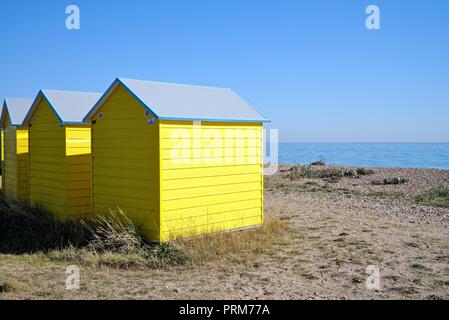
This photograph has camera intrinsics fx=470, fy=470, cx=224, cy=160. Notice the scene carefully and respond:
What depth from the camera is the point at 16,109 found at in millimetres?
14211

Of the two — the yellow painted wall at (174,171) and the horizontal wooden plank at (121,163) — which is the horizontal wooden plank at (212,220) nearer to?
the yellow painted wall at (174,171)

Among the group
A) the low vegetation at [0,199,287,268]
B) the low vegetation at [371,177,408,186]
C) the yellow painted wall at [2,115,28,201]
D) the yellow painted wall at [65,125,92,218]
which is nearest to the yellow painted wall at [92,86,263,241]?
the low vegetation at [0,199,287,268]

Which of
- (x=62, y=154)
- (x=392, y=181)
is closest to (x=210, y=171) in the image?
(x=62, y=154)

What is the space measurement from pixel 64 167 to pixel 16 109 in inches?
180

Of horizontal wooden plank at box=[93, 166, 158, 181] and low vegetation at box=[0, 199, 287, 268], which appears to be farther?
horizontal wooden plank at box=[93, 166, 158, 181]

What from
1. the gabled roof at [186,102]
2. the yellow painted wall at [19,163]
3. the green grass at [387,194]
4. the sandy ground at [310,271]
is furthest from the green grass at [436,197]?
the yellow painted wall at [19,163]

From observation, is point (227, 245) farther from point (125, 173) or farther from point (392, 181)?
point (392, 181)

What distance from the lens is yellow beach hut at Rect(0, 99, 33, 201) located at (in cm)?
A: 1356

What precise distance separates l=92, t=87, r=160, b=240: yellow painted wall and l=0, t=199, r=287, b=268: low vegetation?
0.31m

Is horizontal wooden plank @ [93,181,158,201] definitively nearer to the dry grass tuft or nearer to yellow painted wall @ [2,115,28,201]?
the dry grass tuft

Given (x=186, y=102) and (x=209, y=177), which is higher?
(x=186, y=102)

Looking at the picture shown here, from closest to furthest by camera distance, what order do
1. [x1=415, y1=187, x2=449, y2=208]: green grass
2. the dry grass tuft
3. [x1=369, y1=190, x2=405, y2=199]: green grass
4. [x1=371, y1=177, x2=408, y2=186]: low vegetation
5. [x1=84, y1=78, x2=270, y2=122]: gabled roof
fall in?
1. the dry grass tuft
2. [x1=84, y1=78, x2=270, y2=122]: gabled roof
3. [x1=415, y1=187, x2=449, y2=208]: green grass
4. [x1=369, y1=190, x2=405, y2=199]: green grass
5. [x1=371, y1=177, x2=408, y2=186]: low vegetation

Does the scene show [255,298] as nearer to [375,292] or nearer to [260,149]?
[375,292]
